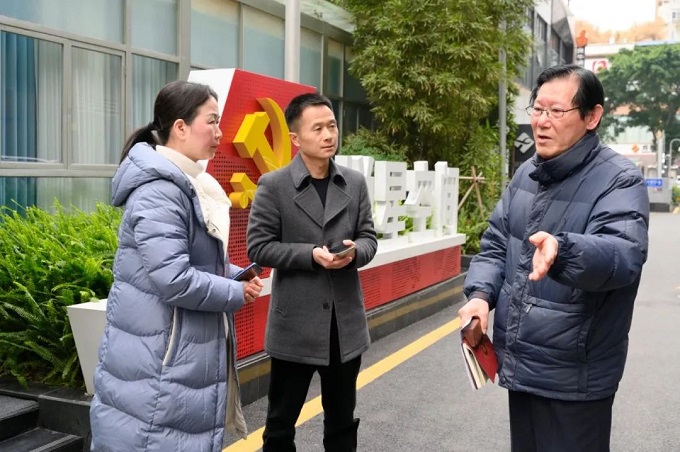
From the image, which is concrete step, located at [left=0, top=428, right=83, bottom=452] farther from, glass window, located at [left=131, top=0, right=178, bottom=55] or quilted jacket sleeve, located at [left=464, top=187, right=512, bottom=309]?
glass window, located at [left=131, top=0, right=178, bottom=55]

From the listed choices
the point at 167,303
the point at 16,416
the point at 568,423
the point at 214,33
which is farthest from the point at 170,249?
the point at 214,33

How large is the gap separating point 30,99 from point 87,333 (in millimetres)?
4765

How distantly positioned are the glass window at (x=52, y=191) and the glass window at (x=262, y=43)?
12.4ft

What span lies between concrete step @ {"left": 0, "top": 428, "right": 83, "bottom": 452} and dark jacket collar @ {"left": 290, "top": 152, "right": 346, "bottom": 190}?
1.68 m

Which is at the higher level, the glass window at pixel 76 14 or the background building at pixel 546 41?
the background building at pixel 546 41

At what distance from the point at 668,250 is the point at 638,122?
126 feet

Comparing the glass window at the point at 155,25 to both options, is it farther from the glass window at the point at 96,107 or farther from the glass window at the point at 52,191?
the glass window at the point at 52,191

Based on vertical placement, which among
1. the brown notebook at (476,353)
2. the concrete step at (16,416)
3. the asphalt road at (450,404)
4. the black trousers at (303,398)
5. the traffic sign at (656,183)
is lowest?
the asphalt road at (450,404)

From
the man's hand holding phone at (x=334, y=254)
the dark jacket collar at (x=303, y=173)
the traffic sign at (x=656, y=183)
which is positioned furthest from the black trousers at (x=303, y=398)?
the traffic sign at (x=656, y=183)

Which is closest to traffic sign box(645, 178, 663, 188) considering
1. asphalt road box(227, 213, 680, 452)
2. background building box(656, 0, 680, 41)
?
asphalt road box(227, 213, 680, 452)

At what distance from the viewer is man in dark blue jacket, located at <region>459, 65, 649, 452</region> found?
2.43m

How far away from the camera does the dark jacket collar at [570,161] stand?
98.9 inches

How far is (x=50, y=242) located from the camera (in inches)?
192

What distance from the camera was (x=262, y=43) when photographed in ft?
41.0
